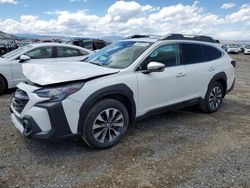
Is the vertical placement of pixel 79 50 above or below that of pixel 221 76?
above

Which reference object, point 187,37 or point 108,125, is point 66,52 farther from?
point 108,125

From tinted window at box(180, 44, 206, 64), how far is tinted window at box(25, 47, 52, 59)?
4726 millimetres

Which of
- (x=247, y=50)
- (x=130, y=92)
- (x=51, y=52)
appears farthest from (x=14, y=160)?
(x=247, y=50)

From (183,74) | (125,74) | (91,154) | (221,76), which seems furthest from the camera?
(221,76)

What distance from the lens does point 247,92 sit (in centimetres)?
827

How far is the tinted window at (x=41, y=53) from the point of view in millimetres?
7859

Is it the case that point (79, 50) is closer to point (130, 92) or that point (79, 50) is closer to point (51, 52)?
point (51, 52)

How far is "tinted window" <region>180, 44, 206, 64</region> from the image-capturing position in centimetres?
496

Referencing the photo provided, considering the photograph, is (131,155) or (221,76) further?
(221,76)

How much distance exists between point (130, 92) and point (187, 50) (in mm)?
1761

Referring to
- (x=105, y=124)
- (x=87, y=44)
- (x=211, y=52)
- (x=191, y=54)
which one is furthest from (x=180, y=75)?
(x=87, y=44)

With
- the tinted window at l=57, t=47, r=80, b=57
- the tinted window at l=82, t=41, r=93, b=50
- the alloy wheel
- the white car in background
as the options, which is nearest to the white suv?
the alloy wheel

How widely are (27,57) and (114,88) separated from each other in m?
4.13

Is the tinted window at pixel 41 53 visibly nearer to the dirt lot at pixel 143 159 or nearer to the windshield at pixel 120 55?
the dirt lot at pixel 143 159
